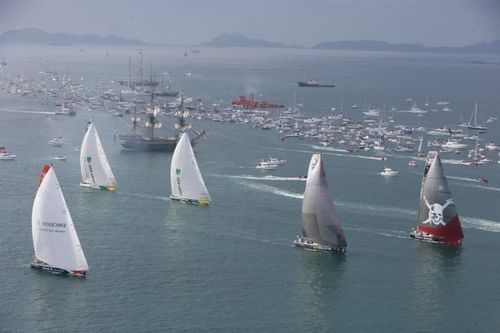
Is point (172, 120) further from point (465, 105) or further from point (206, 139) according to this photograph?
point (465, 105)

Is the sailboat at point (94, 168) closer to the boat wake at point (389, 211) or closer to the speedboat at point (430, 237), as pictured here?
the boat wake at point (389, 211)

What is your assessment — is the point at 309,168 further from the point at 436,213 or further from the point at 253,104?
the point at 253,104

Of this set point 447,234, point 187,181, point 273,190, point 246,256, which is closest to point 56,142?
point 187,181

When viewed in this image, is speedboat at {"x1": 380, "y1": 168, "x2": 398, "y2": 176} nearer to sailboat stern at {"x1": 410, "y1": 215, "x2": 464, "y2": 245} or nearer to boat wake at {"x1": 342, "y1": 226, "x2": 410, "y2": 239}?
boat wake at {"x1": 342, "y1": 226, "x2": 410, "y2": 239}

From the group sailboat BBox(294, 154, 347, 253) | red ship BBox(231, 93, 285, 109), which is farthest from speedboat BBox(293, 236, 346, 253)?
red ship BBox(231, 93, 285, 109)

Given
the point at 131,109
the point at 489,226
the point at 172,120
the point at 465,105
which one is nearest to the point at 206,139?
the point at 172,120

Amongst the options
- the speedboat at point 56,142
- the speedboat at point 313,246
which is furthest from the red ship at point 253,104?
the speedboat at point 313,246
